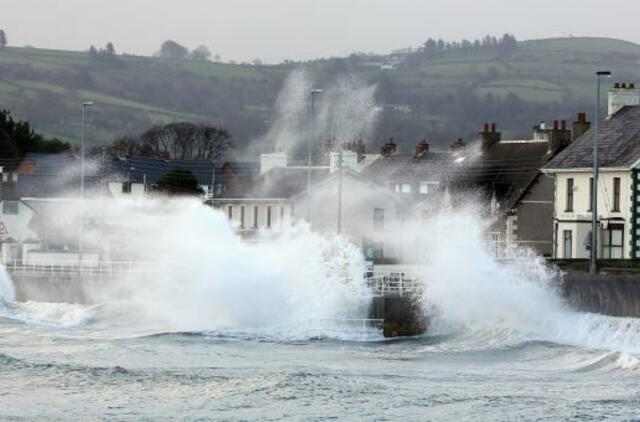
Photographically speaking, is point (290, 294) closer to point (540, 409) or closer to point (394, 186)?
point (540, 409)

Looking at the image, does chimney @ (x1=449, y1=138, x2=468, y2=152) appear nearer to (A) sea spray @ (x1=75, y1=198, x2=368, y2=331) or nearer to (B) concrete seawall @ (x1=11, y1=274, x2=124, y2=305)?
(B) concrete seawall @ (x1=11, y1=274, x2=124, y2=305)

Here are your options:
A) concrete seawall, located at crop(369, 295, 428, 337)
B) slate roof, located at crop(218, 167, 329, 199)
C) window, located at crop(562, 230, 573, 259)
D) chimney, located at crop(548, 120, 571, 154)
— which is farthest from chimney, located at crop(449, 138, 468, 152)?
concrete seawall, located at crop(369, 295, 428, 337)

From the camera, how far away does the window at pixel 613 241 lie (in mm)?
65938

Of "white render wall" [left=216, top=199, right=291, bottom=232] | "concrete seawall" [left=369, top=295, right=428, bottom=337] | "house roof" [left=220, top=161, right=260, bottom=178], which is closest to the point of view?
"concrete seawall" [left=369, top=295, right=428, bottom=337]

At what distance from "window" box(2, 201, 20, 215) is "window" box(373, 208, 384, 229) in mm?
21024

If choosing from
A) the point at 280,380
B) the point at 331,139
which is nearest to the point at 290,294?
the point at 280,380

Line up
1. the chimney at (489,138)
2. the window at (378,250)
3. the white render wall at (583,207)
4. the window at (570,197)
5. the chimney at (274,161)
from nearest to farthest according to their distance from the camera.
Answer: the white render wall at (583,207) < the window at (570,197) < the window at (378,250) < the chimney at (489,138) < the chimney at (274,161)

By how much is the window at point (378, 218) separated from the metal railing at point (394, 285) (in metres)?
25.1

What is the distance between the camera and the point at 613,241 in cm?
6625

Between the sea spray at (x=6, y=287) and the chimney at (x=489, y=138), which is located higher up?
the chimney at (x=489, y=138)

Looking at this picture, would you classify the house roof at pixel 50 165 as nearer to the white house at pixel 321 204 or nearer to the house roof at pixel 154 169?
the house roof at pixel 154 169

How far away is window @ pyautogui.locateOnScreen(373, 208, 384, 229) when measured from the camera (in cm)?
8666

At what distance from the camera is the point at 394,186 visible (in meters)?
91.9

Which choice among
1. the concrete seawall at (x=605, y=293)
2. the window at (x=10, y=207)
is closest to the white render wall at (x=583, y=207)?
the concrete seawall at (x=605, y=293)
